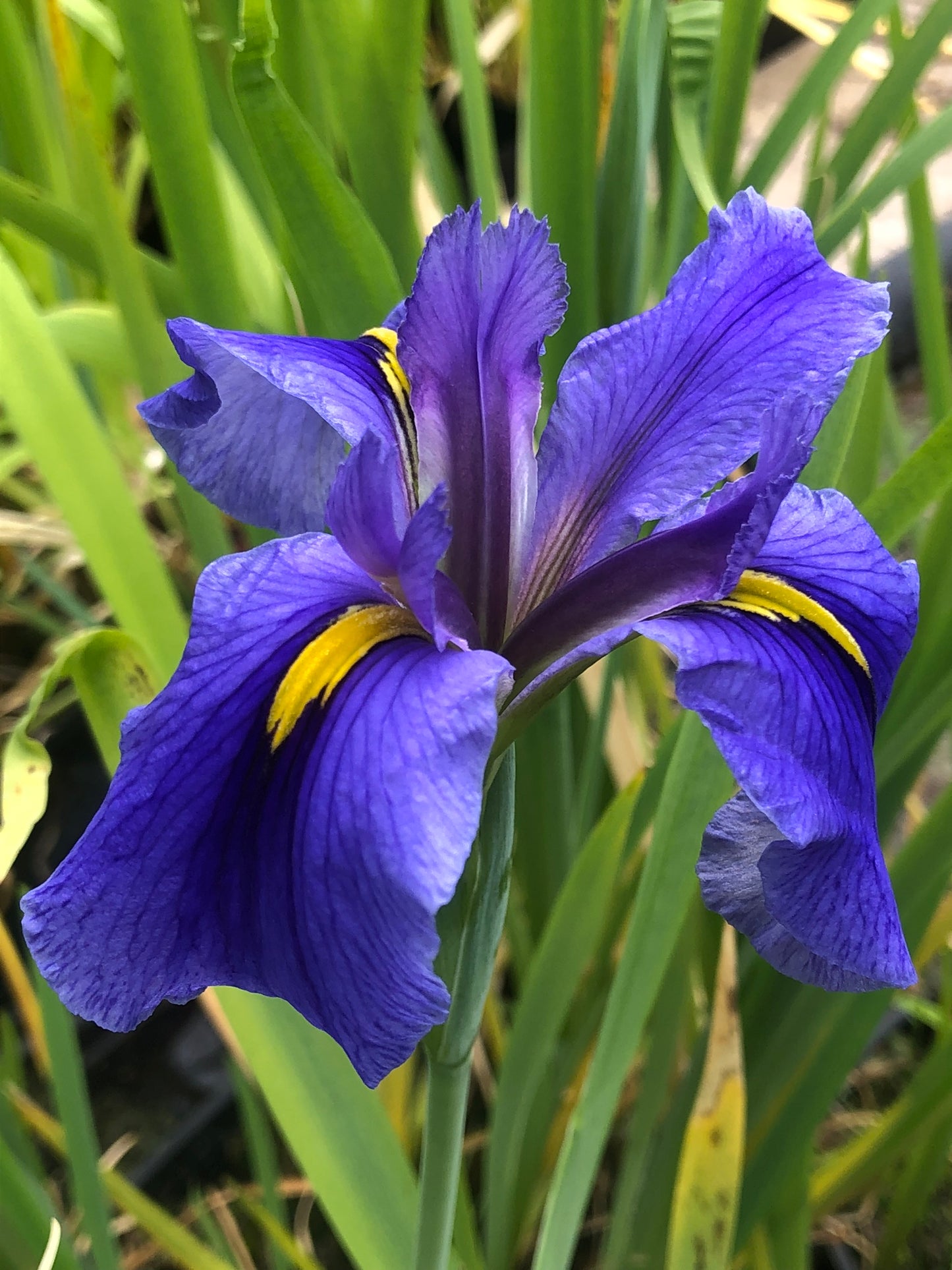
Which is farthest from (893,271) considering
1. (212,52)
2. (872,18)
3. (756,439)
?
(756,439)

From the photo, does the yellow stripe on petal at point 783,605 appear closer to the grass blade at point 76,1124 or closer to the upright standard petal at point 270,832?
the upright standard petal at point 270,832

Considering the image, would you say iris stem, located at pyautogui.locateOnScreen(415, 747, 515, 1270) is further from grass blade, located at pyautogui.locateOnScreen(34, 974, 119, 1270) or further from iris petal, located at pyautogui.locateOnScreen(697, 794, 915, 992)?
grass blade, located at pyautogui.locateOnScreen(34, 974, 119, 1270)

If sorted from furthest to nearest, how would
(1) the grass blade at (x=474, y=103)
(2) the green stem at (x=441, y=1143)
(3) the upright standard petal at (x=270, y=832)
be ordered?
(1) the grass blade at (x=474, y=103) < (2) the green stem at (x=441, y=1143) < (3) the upright standard petal at (x=270, y=832)

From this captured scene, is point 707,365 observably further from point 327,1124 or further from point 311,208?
point 327,1124

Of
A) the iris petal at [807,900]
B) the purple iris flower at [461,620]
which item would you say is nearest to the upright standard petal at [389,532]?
the purple iris flower at [461,620]

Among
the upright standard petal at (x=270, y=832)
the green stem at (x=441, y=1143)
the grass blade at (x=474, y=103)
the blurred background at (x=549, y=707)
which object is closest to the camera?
the upright standard petal at (x=270, y=832)

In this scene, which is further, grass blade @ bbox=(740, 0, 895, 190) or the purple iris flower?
grass blade @ bbox=(740, 0, 895, 190)

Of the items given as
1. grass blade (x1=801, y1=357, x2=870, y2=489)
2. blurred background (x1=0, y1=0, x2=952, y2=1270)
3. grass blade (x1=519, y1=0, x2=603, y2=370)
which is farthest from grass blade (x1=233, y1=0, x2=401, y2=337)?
grass blade (x1=801, y1=357, x2=870, y2=489)
